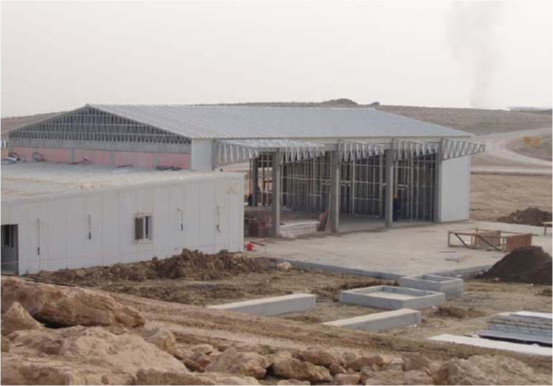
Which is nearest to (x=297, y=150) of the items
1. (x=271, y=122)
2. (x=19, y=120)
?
(x=271, y=122)

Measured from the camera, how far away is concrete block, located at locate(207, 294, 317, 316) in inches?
851

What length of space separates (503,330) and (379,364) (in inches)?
280

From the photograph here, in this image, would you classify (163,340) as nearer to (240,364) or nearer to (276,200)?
(240,364)

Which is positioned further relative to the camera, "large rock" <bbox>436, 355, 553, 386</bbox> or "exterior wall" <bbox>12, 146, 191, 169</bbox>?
"exterior wall" <bbox>12, 146, 191, 169</bbox>

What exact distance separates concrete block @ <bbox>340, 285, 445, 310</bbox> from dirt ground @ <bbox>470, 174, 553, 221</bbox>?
2134 centimetres

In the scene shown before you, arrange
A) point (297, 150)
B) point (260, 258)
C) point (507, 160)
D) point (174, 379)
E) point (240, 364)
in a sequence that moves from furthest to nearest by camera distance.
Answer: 1. point (507, 160)
2. point (297, 150)
3. point (260, 258)
4. point (240, 364)
5. point (174, 379)

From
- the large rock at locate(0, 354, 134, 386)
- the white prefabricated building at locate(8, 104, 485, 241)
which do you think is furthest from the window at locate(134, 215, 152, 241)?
the large rock at locate(0, 354, 134, 386)

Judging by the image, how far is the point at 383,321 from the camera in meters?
20.6

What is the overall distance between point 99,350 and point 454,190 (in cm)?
3273

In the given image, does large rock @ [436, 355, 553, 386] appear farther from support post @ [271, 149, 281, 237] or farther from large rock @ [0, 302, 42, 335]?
support post @ [271, 149, 281, 237]

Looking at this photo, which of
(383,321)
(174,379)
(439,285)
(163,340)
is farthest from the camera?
(439,285)

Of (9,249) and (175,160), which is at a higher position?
(175,160)

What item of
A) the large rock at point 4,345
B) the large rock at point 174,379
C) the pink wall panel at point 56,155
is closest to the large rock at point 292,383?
the large rock at point 174,379

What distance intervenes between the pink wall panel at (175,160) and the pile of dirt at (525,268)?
35.3 feet
